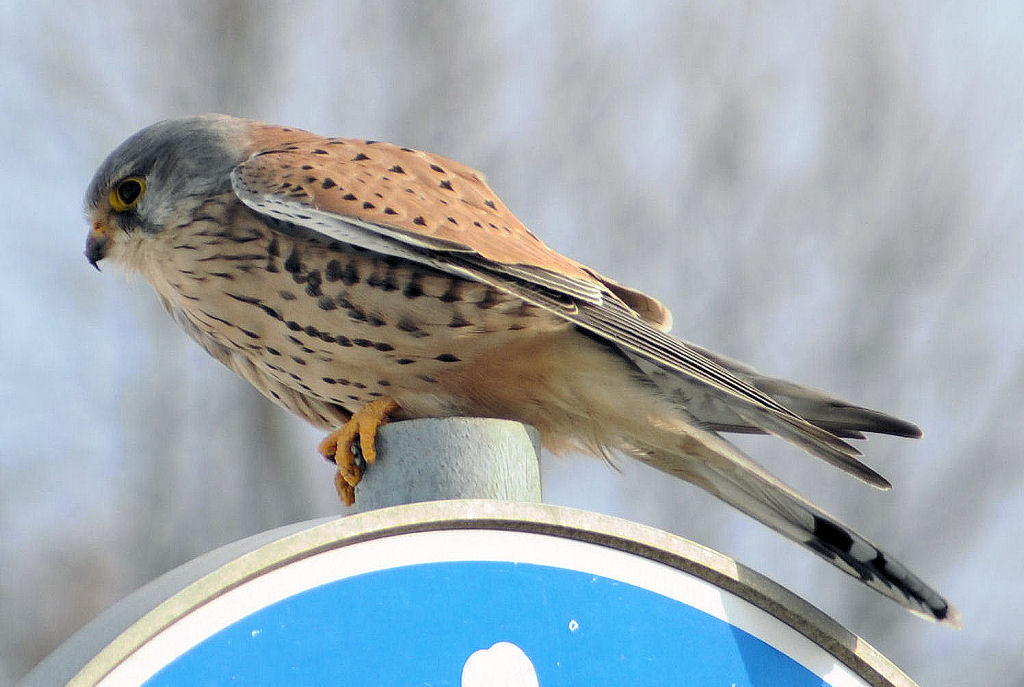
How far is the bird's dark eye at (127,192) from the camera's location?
2322mm

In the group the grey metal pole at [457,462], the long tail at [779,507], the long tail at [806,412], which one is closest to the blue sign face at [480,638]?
the grey metal pole at [457,462]

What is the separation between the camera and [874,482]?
1612 millimetres

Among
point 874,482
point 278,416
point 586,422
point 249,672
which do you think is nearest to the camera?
point 249,672

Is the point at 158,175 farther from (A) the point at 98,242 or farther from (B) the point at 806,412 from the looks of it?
(B) the point at 806,412

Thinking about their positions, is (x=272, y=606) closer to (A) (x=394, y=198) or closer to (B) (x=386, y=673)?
(B) (x=386, y=673)

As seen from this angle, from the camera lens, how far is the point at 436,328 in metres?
1.96

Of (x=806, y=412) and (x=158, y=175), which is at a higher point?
(x=806, y=412)

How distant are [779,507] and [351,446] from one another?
2.39 feet

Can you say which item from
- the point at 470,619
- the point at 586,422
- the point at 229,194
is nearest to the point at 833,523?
the point at 586,422

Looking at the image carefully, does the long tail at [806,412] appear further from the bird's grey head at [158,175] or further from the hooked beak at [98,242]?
the hooked beak at [98,242]

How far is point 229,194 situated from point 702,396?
1040 mm

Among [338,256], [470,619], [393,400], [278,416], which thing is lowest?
[278,416]

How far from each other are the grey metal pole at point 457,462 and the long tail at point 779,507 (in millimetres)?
519

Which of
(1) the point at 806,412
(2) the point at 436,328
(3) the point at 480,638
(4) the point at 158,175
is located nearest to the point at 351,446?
(2) the point at 436,328
